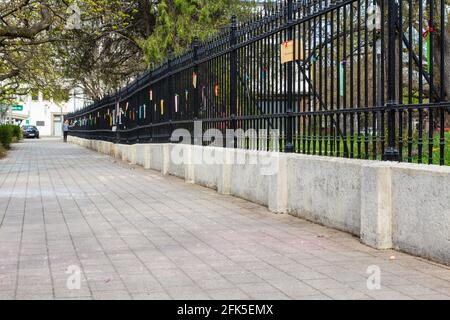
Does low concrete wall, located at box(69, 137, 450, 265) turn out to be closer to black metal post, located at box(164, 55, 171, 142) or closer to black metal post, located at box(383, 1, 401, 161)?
black metal post, located at box(383, 1, 401, 161)

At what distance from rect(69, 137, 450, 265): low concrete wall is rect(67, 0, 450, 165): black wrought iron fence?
0.25m

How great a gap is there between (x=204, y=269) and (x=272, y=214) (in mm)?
3636

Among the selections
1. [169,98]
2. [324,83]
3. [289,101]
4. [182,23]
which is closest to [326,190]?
[324,83]

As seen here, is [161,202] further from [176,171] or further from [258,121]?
[176,171]

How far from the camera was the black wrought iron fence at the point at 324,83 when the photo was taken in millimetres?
6730

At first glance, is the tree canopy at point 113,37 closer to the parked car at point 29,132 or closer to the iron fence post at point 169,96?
the iron fence post at point 169,96

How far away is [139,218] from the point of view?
29.9 feet

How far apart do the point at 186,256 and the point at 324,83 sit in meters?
3.30

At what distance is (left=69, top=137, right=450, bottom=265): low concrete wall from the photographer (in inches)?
235

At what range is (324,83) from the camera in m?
8.50

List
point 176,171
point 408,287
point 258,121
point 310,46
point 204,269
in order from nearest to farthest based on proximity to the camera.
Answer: point 408,287 < point 204,269 < point 310,46 < point 258,121 < point 176,171

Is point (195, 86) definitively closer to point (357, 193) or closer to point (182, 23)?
point (357, 193)

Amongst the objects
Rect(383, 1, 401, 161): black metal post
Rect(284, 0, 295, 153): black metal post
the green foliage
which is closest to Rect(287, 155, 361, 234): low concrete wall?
Rect(284, 0, 295, 153): black metal post
